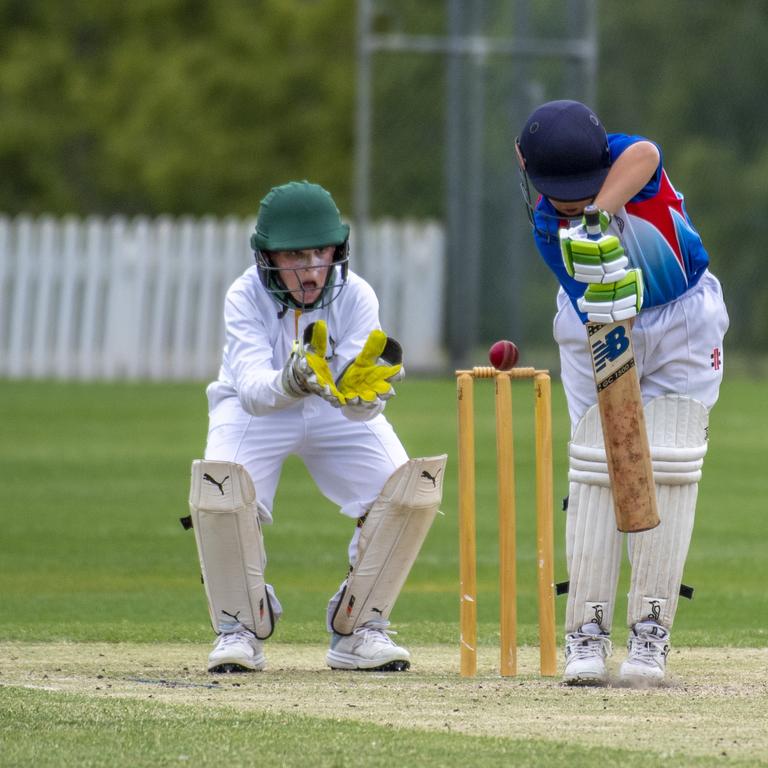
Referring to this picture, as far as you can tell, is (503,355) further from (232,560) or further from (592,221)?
(232,560)

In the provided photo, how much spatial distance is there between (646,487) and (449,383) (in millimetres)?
13882

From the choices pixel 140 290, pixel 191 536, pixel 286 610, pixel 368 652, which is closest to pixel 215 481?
pixel 368 652

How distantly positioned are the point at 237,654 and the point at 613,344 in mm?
1482

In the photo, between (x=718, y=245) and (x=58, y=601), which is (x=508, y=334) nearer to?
(x=718, y=245)

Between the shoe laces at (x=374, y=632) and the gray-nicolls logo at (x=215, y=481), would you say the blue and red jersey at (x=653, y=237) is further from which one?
the shoe laces at (x=374, y=632)

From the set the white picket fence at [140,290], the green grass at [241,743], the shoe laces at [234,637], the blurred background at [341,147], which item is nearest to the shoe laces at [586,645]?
the green grass at [241,743]

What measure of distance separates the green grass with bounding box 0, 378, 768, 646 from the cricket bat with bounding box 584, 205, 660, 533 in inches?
57.6

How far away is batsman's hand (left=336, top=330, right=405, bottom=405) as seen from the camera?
16.8 feet

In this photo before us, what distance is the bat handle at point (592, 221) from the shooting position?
468cm

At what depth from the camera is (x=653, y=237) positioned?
16.3 ft

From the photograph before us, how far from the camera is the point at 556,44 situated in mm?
18844

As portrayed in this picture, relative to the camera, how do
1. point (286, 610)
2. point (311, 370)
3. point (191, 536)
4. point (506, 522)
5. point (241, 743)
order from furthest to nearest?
point (191, 536) → point (286, 610) → point (506, 522) → point (311, 370) → point (241, 743)

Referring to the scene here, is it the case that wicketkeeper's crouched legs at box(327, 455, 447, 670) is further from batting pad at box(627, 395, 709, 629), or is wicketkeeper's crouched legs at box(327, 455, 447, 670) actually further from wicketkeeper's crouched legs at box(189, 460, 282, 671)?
batting pad at box(627, 395, 709, 629)

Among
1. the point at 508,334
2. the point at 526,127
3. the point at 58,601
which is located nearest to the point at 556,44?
the point at 508,334
